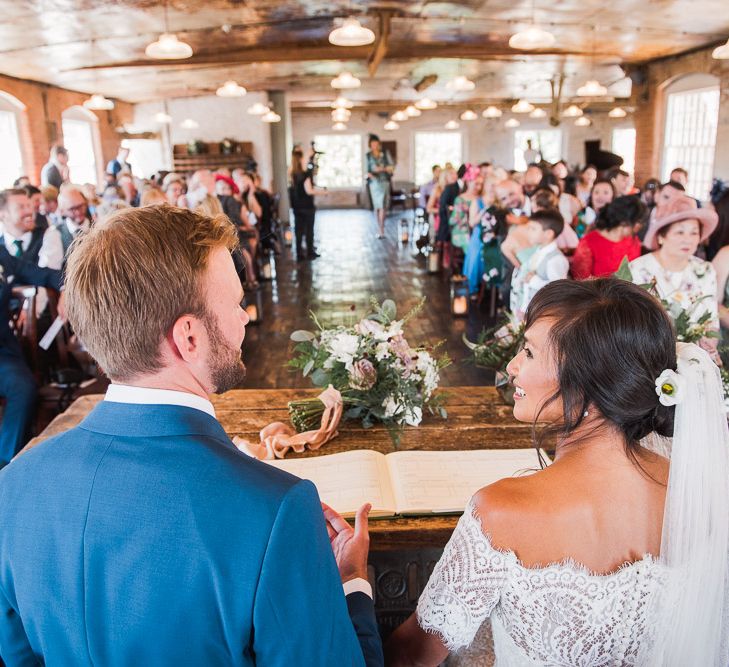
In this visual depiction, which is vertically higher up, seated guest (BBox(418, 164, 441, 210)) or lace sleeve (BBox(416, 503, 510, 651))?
seated guest (BBox(418, 164, 441, 210))

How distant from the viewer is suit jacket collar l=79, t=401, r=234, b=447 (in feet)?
3.06

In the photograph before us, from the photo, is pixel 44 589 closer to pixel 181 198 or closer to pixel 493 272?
pixel 493 272

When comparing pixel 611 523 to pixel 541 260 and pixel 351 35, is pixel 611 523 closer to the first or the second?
pixel 541 260

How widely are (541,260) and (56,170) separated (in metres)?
7.37

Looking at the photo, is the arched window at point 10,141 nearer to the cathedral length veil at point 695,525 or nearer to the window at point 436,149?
the cathedral length veil at point 695,525

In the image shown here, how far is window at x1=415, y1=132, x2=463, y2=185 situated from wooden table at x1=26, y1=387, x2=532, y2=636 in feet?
68.5

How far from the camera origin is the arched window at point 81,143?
45.1ft

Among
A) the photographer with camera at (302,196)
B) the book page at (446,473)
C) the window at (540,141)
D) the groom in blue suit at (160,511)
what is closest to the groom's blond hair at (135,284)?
the groom in blue suit at (160,511)

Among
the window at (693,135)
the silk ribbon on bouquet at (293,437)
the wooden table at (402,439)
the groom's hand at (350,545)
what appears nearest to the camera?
the groom's hand at (350,545)

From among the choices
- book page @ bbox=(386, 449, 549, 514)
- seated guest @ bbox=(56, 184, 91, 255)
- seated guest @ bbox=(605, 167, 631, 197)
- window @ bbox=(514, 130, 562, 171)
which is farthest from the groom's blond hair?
window @ bbox=(514, 130, 562, 171)

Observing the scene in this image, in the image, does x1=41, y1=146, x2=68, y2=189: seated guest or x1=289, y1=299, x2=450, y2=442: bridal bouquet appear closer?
x1=289, y1=299, x2=450, y2=442: bridal bouquet

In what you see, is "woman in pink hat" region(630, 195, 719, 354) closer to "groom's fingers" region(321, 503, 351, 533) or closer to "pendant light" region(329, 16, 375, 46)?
"groom's fingers" region(321, 503, 351, 533)

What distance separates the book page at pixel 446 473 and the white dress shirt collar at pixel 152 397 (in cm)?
79

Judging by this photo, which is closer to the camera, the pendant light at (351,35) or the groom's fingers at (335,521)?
the groom's fingers at (335,521)
